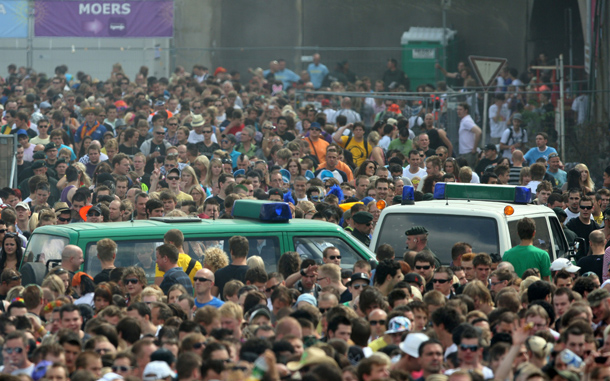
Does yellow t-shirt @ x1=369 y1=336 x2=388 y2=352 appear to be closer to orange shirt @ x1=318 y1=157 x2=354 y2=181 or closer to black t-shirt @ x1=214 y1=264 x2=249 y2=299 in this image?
black t-shirt @ x1=214 y1=264 x2=249 y2=299

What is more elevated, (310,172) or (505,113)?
(505,113)

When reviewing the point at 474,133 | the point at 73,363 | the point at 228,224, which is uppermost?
the point at 474,133

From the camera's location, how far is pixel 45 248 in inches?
376

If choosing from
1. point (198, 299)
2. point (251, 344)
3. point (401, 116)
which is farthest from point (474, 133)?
point (251, 344)

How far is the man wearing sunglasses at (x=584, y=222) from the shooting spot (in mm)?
12242

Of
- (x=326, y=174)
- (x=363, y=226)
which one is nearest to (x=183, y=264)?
(x=363, y=226)

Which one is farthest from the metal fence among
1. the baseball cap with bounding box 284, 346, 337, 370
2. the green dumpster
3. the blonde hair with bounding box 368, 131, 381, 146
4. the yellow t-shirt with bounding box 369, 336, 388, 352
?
the green dumpster

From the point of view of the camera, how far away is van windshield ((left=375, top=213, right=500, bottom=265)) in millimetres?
9906

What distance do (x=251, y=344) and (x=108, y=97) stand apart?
1700 cm

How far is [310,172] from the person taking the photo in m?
15.2

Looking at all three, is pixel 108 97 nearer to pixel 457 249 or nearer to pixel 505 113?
pixel 505 113

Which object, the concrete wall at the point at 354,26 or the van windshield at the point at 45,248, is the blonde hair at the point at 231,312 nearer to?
the van windshield at the point at 45,248

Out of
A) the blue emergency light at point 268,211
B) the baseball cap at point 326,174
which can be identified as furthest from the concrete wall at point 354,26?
the blue emergency light at point 268,211

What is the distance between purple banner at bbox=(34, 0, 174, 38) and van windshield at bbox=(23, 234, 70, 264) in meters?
18.5
